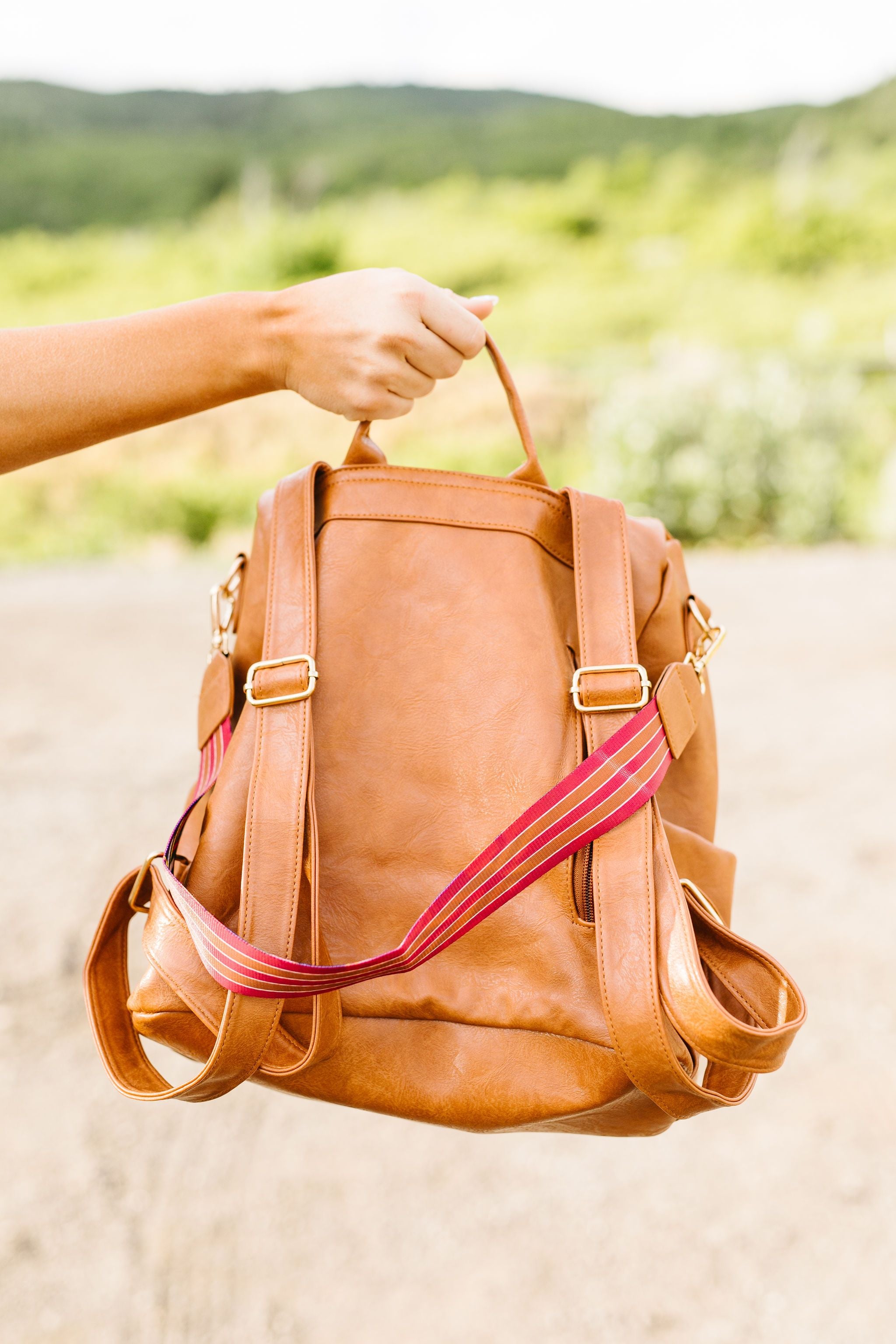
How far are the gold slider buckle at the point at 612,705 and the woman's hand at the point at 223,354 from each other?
0.43 meters

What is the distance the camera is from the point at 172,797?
413 centimetres

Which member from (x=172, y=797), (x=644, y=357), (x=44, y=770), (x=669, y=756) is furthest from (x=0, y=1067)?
(x=644, y=357)

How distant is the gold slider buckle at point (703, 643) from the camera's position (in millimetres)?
1453

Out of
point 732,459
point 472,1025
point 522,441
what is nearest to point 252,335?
point 522,441

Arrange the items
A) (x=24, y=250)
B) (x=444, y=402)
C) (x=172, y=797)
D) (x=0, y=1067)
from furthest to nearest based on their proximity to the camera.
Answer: (x=24, y=250), (x=444, y=402), (x=172, y=797), (x=0, y=1067)

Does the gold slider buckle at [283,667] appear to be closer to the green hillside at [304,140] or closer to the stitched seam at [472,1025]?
the stitched seam at [472,1025]

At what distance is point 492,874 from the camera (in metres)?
1.26

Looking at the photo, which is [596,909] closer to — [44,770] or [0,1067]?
[0,1067]

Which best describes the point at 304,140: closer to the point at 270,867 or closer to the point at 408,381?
the point at 408,381

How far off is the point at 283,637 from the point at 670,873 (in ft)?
1.98

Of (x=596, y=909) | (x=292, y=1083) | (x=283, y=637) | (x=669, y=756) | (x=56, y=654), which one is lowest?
(x=56, y=654)

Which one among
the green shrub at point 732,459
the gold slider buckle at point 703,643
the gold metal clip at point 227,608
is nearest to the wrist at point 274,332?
the gold metal clip at point 227,608

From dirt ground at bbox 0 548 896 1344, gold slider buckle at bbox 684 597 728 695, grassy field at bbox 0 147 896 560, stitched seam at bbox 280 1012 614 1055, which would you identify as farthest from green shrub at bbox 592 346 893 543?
stitched seam at bbox 280 1012 614 1055

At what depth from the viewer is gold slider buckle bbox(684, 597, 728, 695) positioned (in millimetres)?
1453
